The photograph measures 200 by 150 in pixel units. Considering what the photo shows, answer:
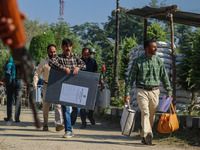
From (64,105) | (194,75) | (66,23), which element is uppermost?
(66,23)

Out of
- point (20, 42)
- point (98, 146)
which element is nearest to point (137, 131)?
point (98, 146)

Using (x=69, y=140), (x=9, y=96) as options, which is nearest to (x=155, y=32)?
(x=9, y=96)

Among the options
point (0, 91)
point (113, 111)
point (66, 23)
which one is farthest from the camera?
point (66, 23)

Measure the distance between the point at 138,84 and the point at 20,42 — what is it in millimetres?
5658

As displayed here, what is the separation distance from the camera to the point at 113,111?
34.1ft

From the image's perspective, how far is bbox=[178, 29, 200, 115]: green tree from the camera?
7801mm

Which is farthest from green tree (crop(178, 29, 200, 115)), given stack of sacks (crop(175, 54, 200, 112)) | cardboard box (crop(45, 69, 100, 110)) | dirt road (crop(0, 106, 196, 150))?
cardboard box (crop(45, 69, 100, 110))

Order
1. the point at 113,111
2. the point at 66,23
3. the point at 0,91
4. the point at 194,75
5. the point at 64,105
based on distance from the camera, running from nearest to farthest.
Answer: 1. the point at 64,105
2. the point at 194,75
3. the point at 113,111
4. the point at 0,91
5. the point at 66,23

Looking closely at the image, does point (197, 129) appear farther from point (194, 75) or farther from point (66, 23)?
point (66, 23)

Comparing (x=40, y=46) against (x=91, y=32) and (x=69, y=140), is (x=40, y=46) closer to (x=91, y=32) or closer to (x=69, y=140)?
(x=69, y=140)

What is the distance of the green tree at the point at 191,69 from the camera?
25.6 ft

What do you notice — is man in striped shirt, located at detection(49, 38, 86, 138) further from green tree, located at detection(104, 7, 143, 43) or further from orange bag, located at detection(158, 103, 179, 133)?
green tree, located at detection(104, 7, 143, 43)

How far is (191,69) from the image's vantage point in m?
7.86

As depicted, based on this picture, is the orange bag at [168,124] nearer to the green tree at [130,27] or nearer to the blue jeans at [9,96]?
the blue jeans at [9,96]
